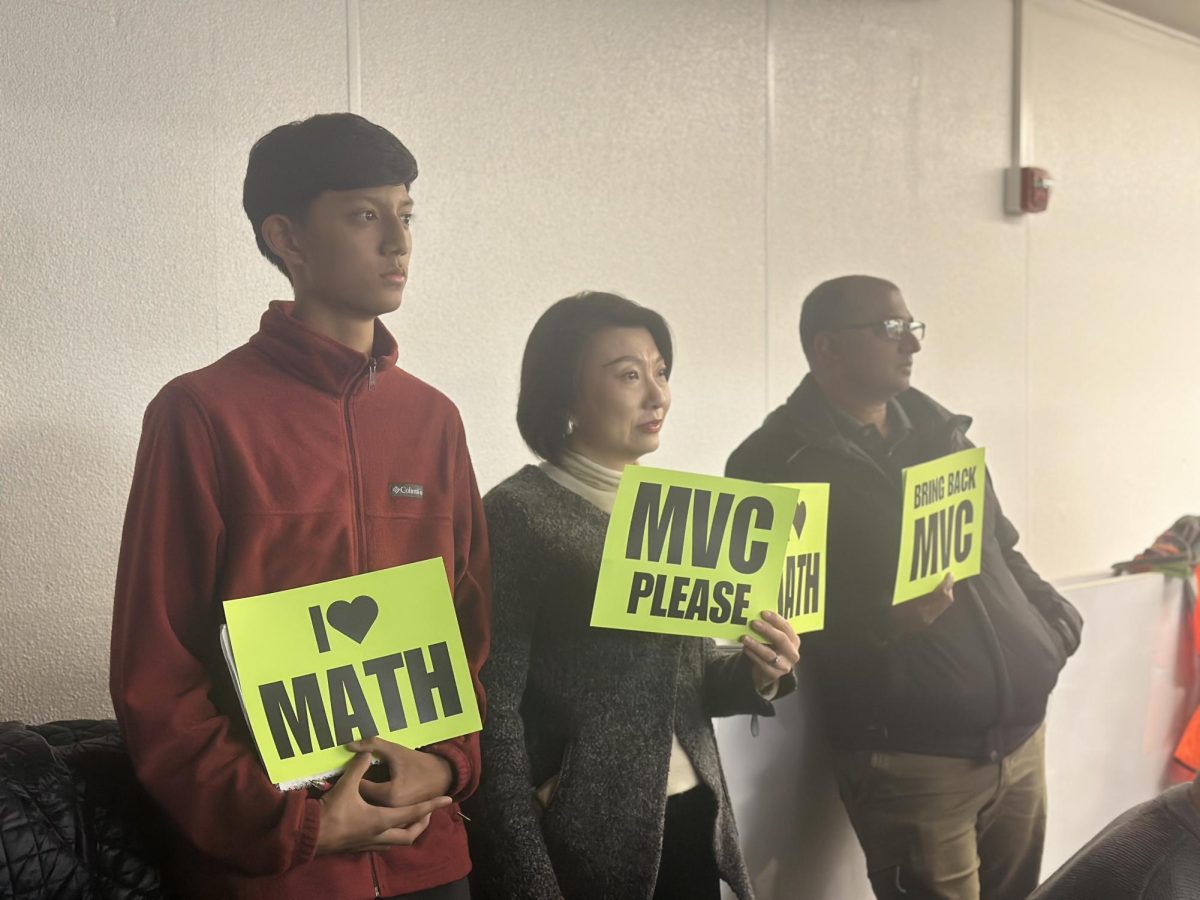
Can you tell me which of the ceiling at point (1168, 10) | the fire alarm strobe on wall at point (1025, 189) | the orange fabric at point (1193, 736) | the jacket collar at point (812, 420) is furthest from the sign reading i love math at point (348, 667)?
the ceiling at point (1168, 10)

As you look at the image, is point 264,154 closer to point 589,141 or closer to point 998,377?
point 589,141

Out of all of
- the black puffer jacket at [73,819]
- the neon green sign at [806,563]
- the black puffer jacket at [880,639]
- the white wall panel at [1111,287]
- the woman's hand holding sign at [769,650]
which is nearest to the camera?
the black puffer jacket at [73,819]

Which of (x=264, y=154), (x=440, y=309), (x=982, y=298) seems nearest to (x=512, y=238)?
(x=440, y=309)

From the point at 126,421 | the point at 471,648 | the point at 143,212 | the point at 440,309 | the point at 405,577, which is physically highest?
the point at 143,212

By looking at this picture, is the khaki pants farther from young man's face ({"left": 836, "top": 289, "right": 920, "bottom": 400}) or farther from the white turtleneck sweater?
the white turtleneck sweater

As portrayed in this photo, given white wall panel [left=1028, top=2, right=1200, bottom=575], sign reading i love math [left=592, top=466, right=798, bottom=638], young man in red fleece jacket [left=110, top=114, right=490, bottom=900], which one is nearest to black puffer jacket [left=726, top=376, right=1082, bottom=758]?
sign reading i love math [left=592, top=466, right=798, bottom=638]

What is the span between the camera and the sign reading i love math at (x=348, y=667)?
138 centimetres

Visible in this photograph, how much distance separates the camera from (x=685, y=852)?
174cm

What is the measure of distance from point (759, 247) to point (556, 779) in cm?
106

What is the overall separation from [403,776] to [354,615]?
20 centimetres

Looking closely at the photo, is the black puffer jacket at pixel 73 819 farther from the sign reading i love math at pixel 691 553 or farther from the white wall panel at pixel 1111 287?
the white wall panel at pixel 1111 287

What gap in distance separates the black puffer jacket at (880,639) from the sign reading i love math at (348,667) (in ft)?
2.65

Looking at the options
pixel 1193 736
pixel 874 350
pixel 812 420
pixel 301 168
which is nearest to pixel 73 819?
pixel 301 168

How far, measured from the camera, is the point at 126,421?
144 cm
